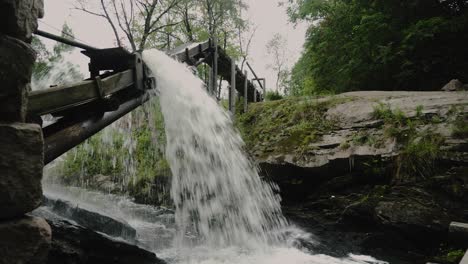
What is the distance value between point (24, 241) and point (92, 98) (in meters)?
1.62

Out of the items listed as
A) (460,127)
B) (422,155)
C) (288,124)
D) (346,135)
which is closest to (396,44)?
(288,124)

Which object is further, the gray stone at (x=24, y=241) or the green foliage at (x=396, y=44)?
the green foliage at (x=396, y=44)

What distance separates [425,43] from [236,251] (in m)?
8.58

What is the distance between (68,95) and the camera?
2477 millimetres

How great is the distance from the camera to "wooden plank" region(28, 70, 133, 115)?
6.97ft

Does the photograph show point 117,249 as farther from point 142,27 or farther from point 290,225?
point 142,27

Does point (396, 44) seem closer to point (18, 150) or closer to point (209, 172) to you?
point (209, 172)

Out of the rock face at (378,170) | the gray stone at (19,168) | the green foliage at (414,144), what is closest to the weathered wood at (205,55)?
the rock face at (378,170)

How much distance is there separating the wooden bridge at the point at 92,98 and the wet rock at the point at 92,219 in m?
2.00

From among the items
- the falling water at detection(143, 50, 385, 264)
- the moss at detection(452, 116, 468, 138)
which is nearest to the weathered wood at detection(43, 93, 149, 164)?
the falling water at detection(143, 50, 385, 264)

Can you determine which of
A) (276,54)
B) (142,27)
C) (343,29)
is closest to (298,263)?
(343,29)

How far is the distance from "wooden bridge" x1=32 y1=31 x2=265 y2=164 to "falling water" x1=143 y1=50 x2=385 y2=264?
0.38m

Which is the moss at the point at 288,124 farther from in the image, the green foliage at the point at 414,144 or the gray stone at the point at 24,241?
the gray stone at the point at 24,241

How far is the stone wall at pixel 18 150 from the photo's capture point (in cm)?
142
